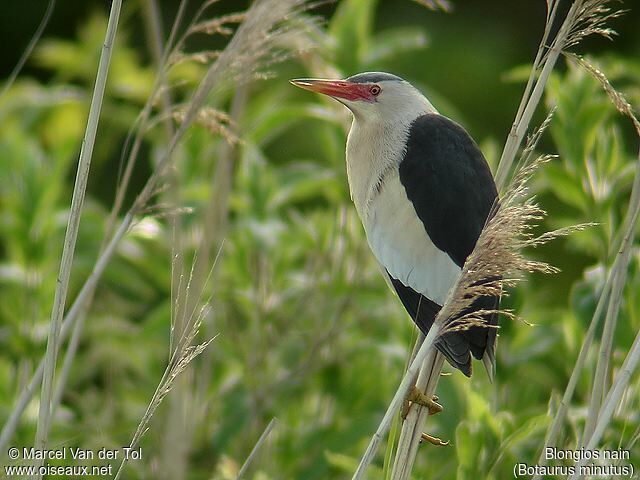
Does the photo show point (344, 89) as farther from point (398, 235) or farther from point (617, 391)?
point (617, 391)

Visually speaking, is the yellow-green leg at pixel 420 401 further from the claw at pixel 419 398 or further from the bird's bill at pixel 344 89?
the bird's bill at pixel 344 89

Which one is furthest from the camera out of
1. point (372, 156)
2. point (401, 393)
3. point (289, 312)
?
point (289, 312)

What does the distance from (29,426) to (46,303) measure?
33 cm

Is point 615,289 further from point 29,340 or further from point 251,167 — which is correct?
point 29,340

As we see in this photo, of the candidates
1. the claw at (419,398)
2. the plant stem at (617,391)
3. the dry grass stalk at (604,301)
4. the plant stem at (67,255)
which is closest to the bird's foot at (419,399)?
the claw at (419,398)

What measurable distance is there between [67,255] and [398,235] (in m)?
0.76

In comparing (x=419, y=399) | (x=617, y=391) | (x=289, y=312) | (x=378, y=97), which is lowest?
(x=289, y=312)

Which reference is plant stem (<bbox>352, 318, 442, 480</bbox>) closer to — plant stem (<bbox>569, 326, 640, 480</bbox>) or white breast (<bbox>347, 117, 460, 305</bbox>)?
plant stem (<bbox>569, 326, 640, 480</bbox>)

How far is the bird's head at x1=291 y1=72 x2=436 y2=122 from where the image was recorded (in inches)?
83.7

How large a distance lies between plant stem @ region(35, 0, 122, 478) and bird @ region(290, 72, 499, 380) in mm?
541

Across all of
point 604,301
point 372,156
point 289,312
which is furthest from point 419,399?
point 289,312

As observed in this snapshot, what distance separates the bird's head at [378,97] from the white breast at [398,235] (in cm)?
11

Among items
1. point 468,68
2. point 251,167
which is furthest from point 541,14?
point 251,167

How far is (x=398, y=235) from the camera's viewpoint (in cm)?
196
